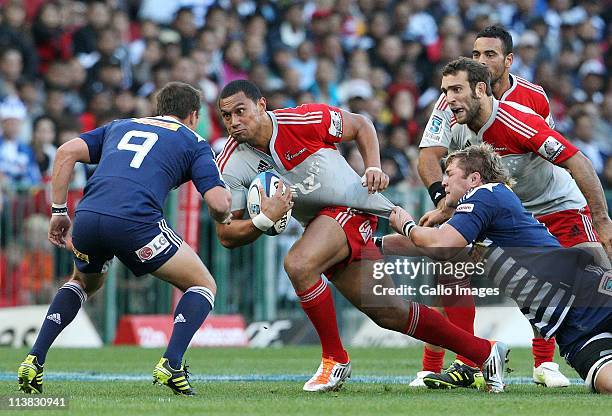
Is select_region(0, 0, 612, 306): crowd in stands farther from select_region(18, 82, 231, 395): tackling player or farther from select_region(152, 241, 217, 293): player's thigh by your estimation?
select_region(152, 241, 217, 293): player's thigh

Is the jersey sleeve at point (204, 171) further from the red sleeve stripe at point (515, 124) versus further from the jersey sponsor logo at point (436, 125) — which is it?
the red sleeve stripe at point (515, 124)

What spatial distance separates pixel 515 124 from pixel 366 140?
1.10 m

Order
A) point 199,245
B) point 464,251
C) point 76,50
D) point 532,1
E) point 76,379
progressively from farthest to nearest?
point 532,1
point 76,50
point 199,245
point 76,379
point 464,251

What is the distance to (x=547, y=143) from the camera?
8.93m

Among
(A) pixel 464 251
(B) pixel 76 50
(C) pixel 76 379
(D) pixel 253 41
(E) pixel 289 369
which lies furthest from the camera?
(D) pixel 253 41

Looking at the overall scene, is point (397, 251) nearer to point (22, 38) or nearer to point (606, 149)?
point (22, 38)

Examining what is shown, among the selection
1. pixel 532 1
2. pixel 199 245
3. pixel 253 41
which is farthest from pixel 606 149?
pixel 199 245

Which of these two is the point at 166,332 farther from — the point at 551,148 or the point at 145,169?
the point at 551,148

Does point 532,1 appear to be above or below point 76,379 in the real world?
above

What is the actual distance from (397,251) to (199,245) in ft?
21.8

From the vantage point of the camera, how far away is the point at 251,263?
53.4 ft

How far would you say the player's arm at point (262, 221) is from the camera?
849 cm

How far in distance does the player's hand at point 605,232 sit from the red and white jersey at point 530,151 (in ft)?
1.73

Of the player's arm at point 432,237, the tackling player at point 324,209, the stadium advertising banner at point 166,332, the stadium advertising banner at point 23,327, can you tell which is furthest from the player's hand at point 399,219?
the stadium advertising banner at point 23,327
